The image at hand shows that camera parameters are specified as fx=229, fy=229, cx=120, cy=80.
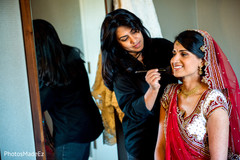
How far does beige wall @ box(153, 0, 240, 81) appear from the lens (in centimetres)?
167

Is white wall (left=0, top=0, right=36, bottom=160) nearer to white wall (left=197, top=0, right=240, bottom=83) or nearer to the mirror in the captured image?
the mirror

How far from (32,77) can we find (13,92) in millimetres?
201

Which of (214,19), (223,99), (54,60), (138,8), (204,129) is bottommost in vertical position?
(204,129)

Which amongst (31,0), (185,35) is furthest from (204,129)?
(31,0)

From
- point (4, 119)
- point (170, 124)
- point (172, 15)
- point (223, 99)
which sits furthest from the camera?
point (172, 15)

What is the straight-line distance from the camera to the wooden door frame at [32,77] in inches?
55.5

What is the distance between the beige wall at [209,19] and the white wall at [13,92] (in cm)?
116

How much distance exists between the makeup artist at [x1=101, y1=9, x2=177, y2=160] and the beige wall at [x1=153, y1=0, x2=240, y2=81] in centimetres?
55

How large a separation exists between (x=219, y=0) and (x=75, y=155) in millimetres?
1547

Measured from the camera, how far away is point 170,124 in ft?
3.87

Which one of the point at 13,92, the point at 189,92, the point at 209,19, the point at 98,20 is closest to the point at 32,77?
the point at 13,92

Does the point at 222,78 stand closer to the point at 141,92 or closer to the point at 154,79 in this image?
the point at 154,79

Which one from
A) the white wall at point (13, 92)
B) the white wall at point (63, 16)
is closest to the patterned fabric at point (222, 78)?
the white wall at point (63, 16)

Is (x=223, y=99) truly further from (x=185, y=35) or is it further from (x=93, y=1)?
(x=93, y=1)
